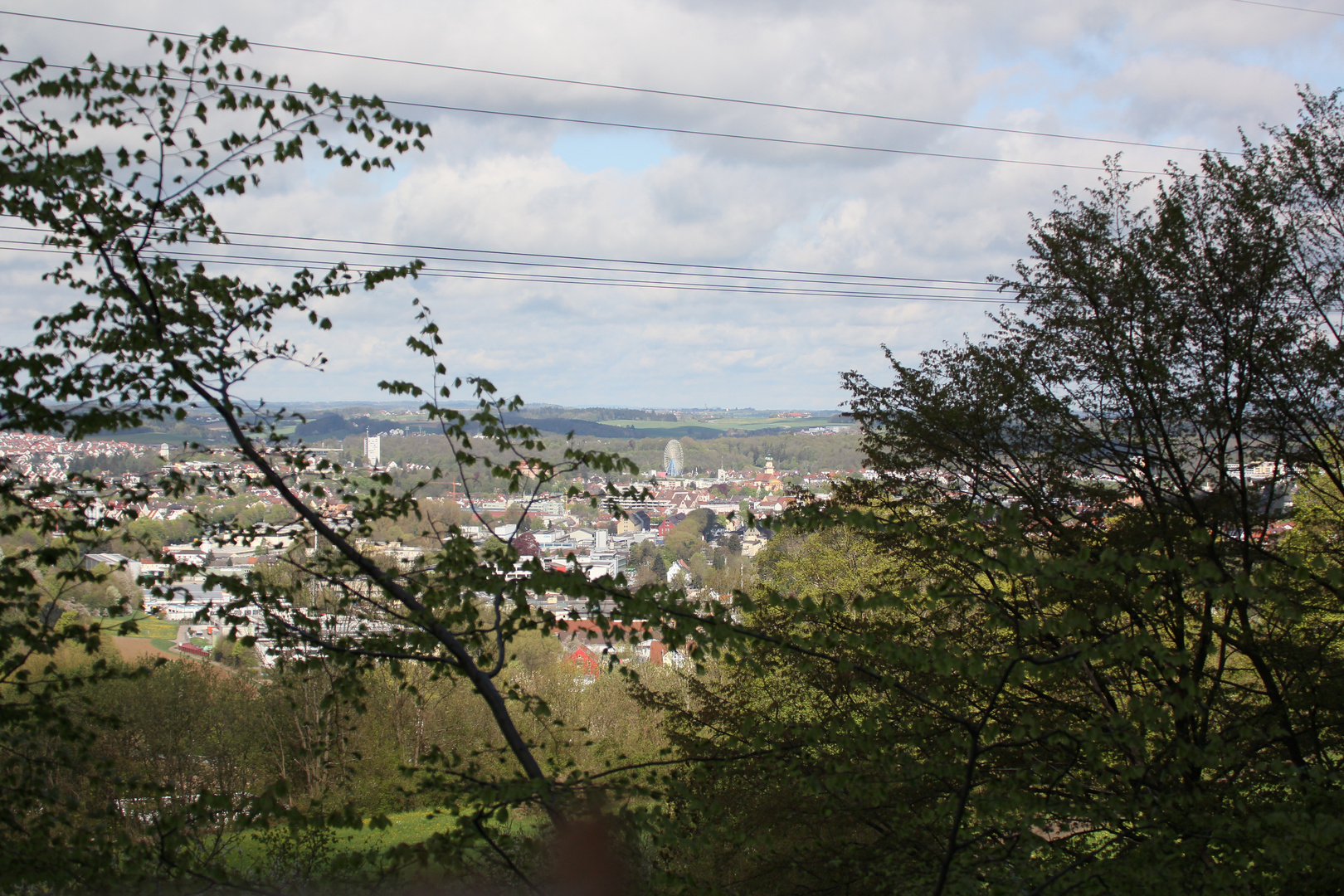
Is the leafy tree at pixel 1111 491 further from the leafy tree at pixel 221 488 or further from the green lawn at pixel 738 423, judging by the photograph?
the green lawn at pixel 738 423

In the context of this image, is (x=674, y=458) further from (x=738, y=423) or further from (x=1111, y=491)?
(x=1111, y=491)

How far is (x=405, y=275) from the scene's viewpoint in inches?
177

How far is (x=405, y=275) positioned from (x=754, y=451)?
44496mm

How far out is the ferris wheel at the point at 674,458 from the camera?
39.4 m

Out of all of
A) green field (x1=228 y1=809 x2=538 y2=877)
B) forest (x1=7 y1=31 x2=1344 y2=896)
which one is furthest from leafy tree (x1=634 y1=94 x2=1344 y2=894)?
green field (x1=228 y1=809 x2=538 y2=877)

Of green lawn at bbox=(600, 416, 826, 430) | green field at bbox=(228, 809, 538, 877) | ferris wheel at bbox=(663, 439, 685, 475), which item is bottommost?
green field at bbox=(228, 809, 538, 877)

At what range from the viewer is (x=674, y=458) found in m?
41.2

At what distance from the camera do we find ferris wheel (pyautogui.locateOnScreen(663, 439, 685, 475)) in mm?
39406

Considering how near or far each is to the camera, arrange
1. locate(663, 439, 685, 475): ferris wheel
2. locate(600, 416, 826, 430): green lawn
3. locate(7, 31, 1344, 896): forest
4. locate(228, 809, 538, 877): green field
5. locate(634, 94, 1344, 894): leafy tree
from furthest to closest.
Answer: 1. locate(600, 416, 826, 430): green lawn
2. locate(663, 439, 685, 475): ferris wheel
3. locate(228, 809, 538, 877): green field
4. locate(634, 94, 1344, 894): leafy tree
5. locate(7, 31, 1344, 896): forest

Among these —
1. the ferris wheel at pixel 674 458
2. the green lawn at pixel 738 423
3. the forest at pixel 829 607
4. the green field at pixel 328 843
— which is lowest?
the green field at pixel 328 843

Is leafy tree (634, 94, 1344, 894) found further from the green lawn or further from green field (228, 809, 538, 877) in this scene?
the green lawn

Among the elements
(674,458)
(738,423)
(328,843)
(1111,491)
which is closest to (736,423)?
(738,423)

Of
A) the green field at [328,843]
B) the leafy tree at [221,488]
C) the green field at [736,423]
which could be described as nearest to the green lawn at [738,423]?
the green field at [736,423]

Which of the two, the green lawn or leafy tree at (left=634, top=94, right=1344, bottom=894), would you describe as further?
the green lawn
